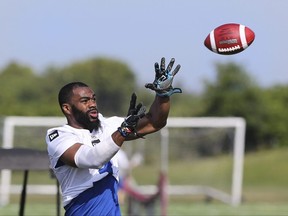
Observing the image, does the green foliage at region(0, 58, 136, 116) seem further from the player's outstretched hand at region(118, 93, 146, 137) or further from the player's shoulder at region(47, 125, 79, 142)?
the player's outstretched hand at region(118, 93, 146, 137)

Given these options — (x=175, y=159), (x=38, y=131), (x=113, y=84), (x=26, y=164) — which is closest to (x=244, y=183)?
(x=175, y=159)

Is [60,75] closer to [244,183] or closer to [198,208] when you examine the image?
[244,183]

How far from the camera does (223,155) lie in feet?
86.8

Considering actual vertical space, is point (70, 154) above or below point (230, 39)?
below

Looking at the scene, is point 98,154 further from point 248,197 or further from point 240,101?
point 240,101

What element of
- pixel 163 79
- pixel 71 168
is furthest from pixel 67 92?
pixel 163 79

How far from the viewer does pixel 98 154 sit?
18.5 ft

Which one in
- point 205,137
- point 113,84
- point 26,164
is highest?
point 26,164

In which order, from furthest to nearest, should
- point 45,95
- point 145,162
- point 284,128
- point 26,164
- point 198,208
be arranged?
1. point 45,95
2. point 284,128
3. point 145,162
4. point 198,208
5. point 26,164

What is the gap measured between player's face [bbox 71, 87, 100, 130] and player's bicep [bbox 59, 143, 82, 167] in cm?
28

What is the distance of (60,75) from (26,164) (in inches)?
2749

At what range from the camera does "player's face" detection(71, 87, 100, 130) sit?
6.10 metres

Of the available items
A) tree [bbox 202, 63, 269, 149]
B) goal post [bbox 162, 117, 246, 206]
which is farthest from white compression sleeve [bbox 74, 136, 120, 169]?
tree [bbox 202, 63, 269, 149]

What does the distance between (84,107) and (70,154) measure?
0.43m
